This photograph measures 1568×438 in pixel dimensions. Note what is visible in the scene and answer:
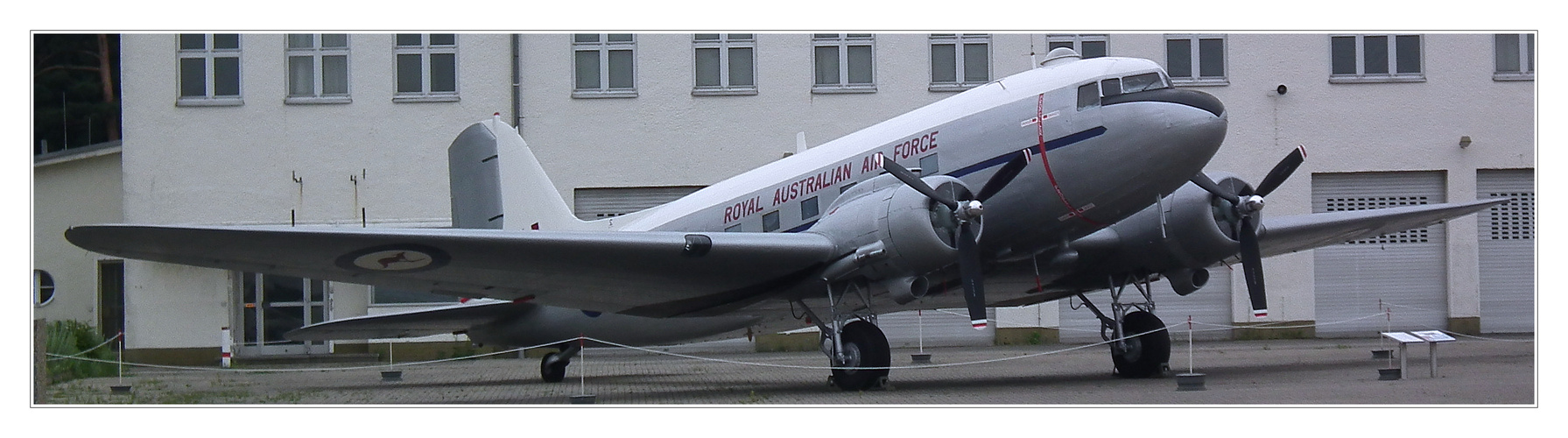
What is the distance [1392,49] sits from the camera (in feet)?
84.8

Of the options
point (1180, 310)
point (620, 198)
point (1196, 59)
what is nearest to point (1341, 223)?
point (1196, 59)

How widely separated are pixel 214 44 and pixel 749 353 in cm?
1209

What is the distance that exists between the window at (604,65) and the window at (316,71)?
4.54m

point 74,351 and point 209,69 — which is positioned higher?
point 209,69

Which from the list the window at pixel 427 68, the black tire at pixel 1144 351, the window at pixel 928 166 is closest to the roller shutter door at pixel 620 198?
the window at pixel 427 68

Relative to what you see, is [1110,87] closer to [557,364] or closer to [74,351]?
[557,364]

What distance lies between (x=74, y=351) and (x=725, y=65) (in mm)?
12710

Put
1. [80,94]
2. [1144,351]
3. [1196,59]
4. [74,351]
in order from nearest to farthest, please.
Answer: [1144,351], [74,351], [1196,59], [80,94]

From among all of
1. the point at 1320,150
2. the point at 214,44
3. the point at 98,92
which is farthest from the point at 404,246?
the point at 98,92

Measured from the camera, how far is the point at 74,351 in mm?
22672

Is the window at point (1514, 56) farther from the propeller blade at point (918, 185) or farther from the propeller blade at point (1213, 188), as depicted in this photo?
the propeller blade at point (918, 185)

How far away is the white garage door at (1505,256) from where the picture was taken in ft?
86.0

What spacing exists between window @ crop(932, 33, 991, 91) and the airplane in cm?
989

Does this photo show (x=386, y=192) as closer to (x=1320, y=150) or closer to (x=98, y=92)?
(x=98, y=92)
